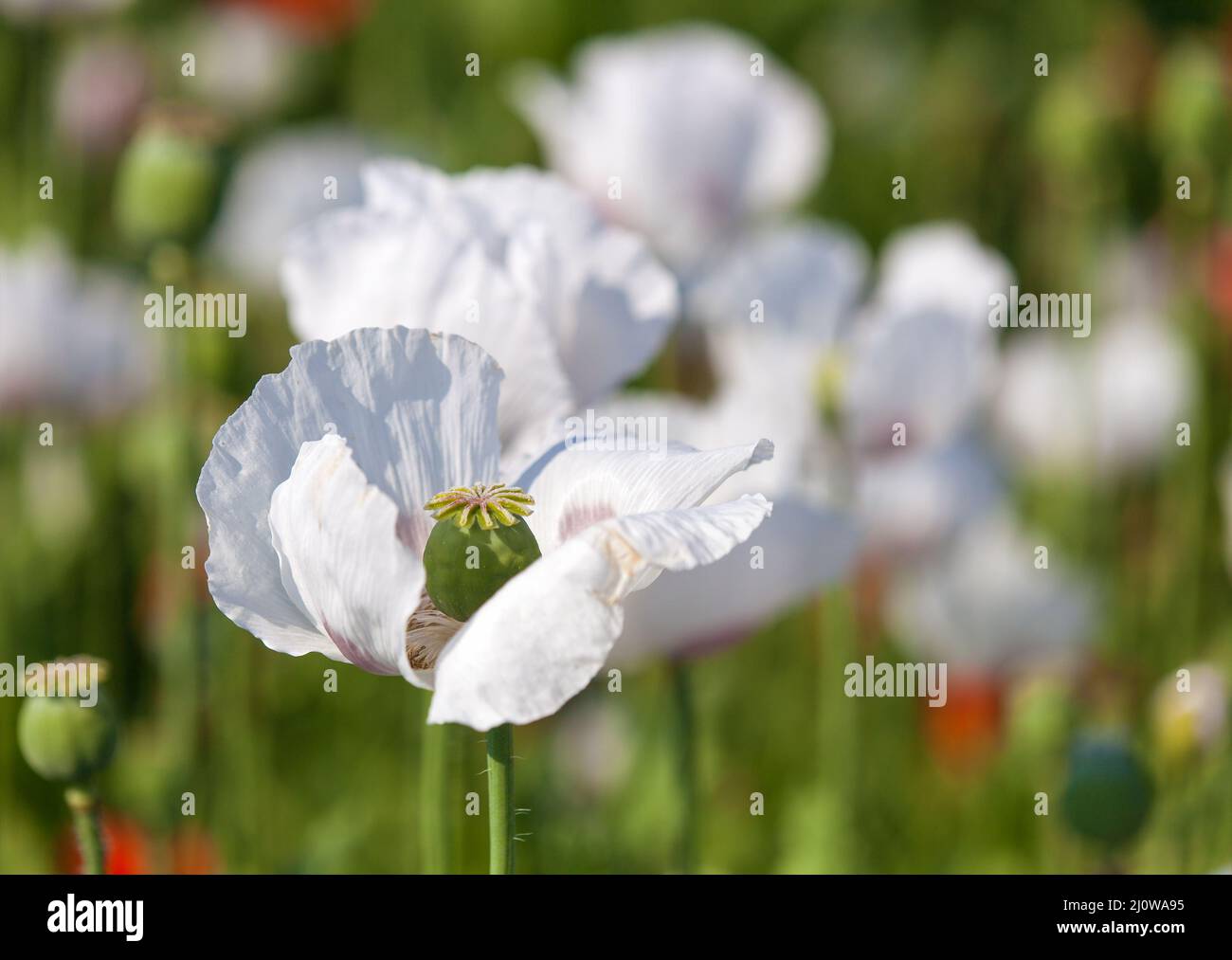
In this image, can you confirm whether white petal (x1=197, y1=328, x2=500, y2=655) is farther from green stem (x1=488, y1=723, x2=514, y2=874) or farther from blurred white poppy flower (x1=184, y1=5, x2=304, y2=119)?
blurred white poppy flower (x1=184, y1=5, x2=304, y2=119)

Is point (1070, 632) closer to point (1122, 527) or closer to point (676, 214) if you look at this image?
point (1122, 527)

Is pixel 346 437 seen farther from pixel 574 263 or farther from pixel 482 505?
pixel 574 263

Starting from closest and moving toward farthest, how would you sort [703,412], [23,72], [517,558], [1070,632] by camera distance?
[517,558]
[703,412]
[1070,632]
[23,72]

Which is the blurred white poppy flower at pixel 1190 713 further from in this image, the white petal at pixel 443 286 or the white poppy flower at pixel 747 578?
the white petal at pixel 443 286

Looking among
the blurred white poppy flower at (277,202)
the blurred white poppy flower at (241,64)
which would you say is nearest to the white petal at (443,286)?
the blurred white poppy flower at (277,202)

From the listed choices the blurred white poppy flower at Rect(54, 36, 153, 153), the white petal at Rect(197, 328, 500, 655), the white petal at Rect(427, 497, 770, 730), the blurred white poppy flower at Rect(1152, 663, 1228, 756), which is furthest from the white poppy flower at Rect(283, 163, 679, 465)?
the blurred white poppy flower at Rect(54, 36, 153, 153)

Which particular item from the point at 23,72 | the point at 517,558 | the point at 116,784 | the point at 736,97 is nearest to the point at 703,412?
the point at 736,97
